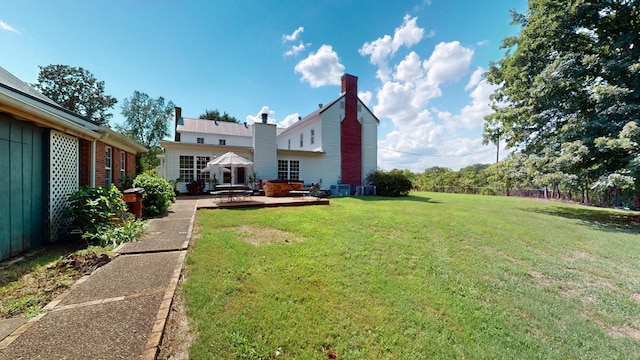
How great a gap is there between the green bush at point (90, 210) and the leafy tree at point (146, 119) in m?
29.9

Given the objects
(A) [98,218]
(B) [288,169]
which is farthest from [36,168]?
(B) [288,169]

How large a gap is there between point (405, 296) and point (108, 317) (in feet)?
11.5

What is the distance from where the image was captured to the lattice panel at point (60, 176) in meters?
5.07

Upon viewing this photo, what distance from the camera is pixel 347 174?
18984mm

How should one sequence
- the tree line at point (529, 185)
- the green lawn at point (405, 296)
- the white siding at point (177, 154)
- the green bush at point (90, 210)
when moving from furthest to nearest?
the white siding at point (177, 154) < the tree line at point (529, 185) < the green bush at point (90, 210) < the green lawn at point (405, 296)

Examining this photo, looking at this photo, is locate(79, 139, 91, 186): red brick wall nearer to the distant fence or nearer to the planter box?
the planter box

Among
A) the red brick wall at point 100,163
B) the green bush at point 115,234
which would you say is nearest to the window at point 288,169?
the red brick wall at point 100,163

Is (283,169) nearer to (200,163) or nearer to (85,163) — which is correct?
(200,163)

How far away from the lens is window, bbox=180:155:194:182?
14.6 metres

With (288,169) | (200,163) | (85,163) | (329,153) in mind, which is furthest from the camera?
(329,153)

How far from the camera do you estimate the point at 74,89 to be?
27156mm

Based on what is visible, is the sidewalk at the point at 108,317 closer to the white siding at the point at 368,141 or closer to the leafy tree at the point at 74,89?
the white siding at the point at 368,141

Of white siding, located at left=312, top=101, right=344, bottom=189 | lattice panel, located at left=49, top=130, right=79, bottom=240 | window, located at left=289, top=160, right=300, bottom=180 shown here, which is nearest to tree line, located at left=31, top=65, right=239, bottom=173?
window, located at left=289, top=160, right=300, bottom=180

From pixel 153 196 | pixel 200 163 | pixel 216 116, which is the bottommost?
pixel 153 196
